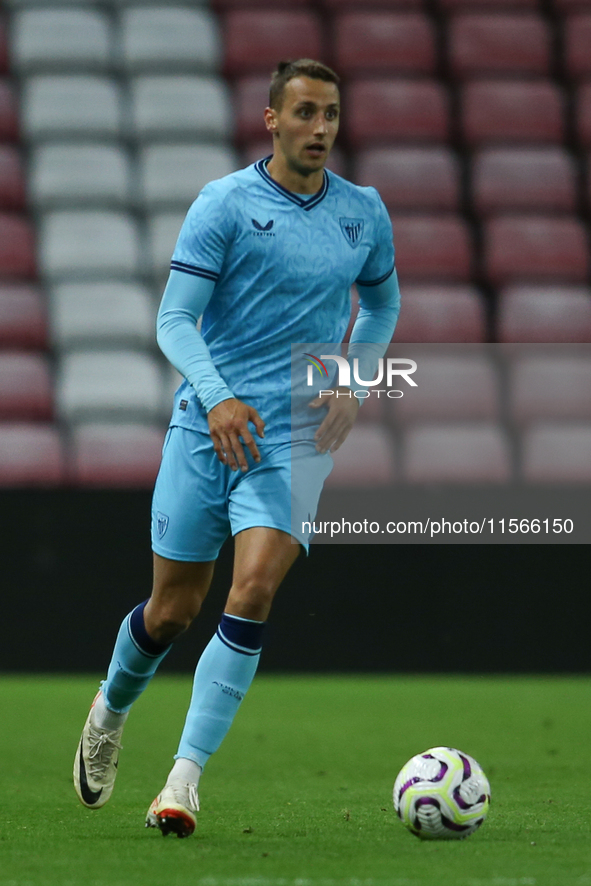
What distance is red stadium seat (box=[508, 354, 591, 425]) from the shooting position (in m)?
8.59

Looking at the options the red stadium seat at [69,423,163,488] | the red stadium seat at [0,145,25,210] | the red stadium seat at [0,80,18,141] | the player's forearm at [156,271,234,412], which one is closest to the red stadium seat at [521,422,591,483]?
the red stadium seat at [69,423,163,488]

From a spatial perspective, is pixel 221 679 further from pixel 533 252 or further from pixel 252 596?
pixel 533 252

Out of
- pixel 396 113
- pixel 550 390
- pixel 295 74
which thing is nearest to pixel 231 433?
pixel 295 74

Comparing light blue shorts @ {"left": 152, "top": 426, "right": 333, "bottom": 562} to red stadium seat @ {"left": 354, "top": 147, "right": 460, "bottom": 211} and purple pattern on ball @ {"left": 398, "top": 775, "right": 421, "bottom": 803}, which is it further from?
red stadium seat @ {"left": 354, "top": 147, "right": 460, "bottom": 211}

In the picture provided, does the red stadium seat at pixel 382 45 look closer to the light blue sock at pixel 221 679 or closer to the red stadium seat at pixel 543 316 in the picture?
the red stadium seat at pixel 543 316

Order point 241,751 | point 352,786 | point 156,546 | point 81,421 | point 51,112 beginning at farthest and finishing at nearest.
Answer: point 51,112 < point 81,421 < point 241,751 < point 352,786 < point 156,546

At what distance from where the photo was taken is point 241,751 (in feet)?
16.6

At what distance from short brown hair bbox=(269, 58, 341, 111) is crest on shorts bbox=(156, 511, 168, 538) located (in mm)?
1094

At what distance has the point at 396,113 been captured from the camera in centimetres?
1029

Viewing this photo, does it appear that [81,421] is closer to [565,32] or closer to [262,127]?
[262,127]

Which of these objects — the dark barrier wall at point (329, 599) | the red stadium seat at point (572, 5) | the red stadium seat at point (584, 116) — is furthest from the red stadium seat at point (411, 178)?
the dark barrier wall at point (329, 599)

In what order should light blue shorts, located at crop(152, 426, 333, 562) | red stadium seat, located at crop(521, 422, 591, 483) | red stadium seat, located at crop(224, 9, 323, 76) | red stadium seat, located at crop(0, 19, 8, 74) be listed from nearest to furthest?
light blue shorts, located at crop(152, 426, 333, 562) < red stadium seat, located at crop(521, 422, 591, 483) < red stadium seat, located at crop(224, 9, 323, 76) < red stadium seat, located at crop(0, 19, 8, 74)

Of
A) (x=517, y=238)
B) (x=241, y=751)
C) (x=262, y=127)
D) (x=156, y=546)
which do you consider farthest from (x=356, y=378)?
(x=262, y=127)

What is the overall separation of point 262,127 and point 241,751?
6.36m
